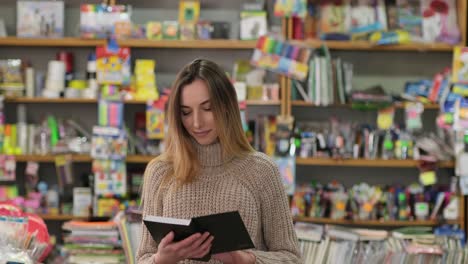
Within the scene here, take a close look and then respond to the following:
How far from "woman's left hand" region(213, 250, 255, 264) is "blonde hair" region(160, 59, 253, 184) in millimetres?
248

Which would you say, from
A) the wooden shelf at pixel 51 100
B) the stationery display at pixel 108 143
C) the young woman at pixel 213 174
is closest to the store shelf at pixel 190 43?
the wooden shelf at pixel 51 100

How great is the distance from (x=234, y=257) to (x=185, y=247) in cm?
16

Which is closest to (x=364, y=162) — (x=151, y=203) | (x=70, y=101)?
(x=70, y=101)

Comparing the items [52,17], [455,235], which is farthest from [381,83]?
[52,17]

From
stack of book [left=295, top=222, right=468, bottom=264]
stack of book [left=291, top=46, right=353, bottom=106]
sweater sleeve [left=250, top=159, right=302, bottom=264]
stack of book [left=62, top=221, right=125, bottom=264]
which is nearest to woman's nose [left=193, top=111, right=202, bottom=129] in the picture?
sweater sleeve [left=250, top=159, right=302, bottom=264]

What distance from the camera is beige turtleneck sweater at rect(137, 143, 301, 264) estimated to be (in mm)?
2182

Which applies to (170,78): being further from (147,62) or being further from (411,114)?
(411,114)

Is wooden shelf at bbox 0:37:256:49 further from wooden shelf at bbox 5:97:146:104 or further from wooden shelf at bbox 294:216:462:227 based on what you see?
wooden shelf at bbox 294:216:462:227

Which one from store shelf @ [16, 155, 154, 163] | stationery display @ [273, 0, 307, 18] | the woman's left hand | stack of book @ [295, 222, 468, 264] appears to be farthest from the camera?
store shelf @ [16, 155, 154, 163]

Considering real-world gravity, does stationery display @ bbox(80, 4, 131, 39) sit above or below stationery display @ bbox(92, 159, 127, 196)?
above

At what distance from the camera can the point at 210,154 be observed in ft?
7.33

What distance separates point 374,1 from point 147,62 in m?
1.55

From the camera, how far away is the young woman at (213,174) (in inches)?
85.4

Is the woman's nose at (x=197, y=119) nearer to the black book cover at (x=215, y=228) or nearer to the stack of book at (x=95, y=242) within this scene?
the black book cover at (x=215, y=228)
